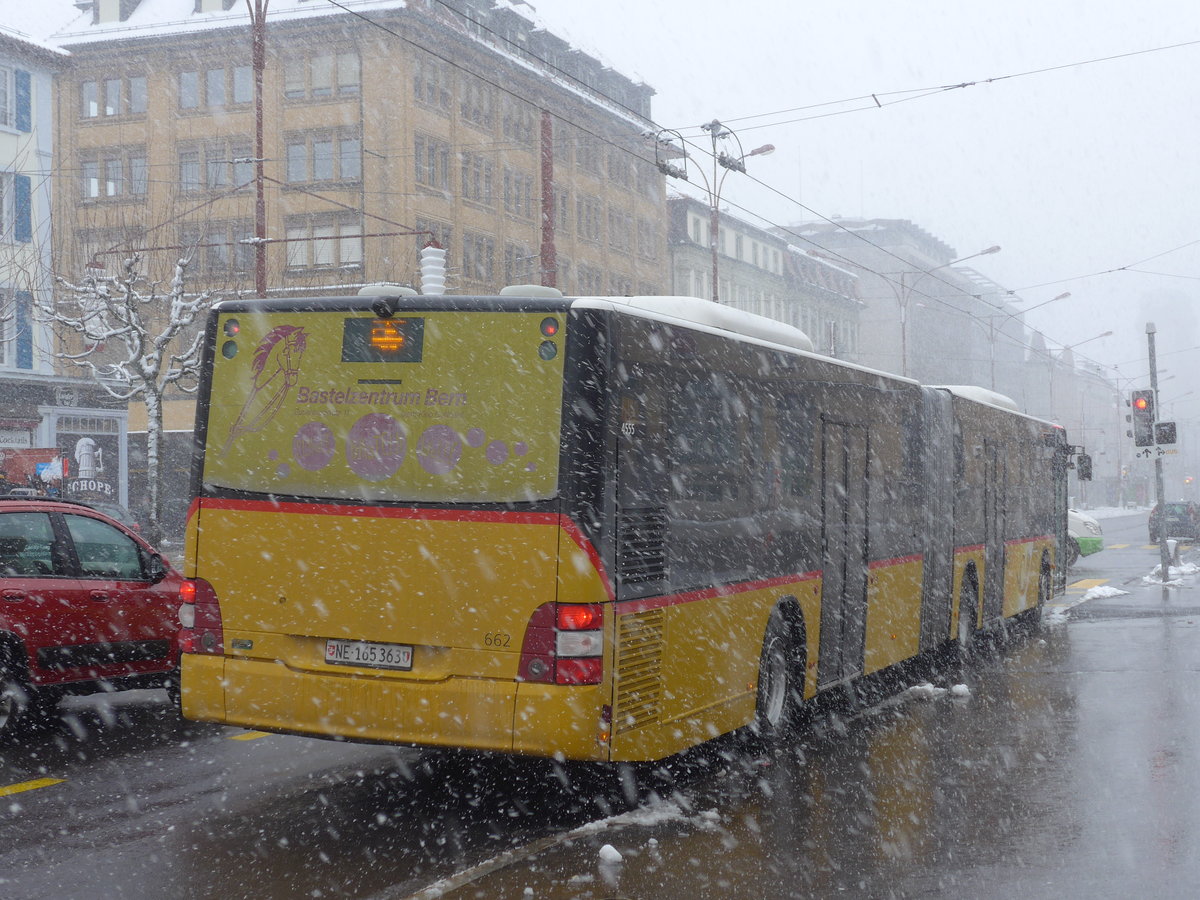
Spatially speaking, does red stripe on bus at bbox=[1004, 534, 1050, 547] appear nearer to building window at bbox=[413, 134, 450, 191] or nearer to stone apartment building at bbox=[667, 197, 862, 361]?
building window at bbox=[413, 134, 450, 191]

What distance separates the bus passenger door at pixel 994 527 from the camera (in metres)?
15.8

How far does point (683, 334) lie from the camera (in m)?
7.90

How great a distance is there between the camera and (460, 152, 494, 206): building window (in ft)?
177

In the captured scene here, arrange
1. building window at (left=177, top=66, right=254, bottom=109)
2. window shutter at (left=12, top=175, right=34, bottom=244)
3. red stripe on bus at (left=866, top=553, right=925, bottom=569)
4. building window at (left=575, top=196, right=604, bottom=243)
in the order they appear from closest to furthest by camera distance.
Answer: red stripe on bus at (left=866, top=553, right=925, bottom=569) < window shutter at (left=12, top=175, right=34, bottom=244) < building window at (left=177, top=66, right=254, bottom=109) < building window at (left=575, top=196, right=604, bottom=243)

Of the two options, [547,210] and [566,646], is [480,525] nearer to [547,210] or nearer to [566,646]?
[566,646]

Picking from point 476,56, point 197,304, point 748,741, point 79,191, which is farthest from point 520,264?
point 748,741

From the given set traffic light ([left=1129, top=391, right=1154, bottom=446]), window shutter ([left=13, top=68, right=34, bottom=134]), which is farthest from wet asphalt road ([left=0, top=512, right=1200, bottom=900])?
window shutter ([left=13, top=68, right=34, bottom=134])

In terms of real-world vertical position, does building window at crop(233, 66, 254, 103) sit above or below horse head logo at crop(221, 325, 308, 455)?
above

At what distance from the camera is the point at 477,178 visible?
180 ft

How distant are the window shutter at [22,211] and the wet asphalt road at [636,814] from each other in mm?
28972

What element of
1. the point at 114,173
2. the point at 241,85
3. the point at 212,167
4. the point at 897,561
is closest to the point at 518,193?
the point at 241,85

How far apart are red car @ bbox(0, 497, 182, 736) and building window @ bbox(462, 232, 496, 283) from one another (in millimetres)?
43020

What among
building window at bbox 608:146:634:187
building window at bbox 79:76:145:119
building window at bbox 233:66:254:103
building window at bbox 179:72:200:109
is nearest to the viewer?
building window at bbox 233:66:254:103

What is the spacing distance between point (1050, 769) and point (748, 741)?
1.83 meters
